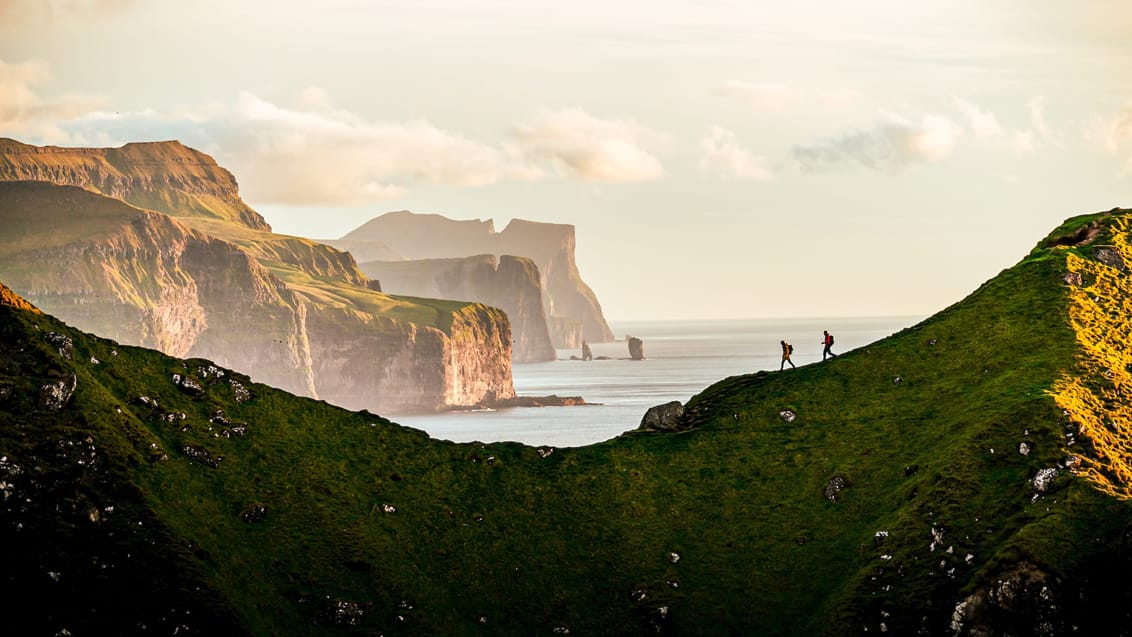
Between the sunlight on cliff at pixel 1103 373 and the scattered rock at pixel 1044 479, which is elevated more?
the sunlight on cliff at pixel 1103 373

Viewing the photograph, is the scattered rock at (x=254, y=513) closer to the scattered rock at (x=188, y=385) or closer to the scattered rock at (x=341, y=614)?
the scattered rock at (x=341, y=614)

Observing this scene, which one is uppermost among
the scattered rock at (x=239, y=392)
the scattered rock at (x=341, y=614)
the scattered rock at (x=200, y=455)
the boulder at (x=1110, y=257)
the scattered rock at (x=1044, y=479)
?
the boulder at (x=1110, y=257)

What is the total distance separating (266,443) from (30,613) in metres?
25.1

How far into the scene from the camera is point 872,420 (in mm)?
87500

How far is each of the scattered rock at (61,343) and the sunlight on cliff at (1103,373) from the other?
2605 inches

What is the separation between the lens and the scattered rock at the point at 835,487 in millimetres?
79312

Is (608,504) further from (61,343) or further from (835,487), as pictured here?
(61,343)

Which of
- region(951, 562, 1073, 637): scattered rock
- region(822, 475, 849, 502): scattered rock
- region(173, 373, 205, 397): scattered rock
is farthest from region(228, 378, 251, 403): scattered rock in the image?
region(951, 562, 1073, 637): scattered rock

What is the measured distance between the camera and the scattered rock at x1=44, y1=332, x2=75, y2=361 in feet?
268

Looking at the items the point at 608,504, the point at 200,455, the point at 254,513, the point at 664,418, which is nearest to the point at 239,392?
the point at 200,455

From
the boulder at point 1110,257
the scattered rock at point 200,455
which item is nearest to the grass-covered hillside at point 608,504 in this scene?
the scattered rock at point 200,455

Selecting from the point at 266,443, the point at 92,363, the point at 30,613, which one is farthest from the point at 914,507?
the point at 92,363

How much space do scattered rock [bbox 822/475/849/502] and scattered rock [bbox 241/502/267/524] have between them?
1465 inches

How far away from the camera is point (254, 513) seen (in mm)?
74750
